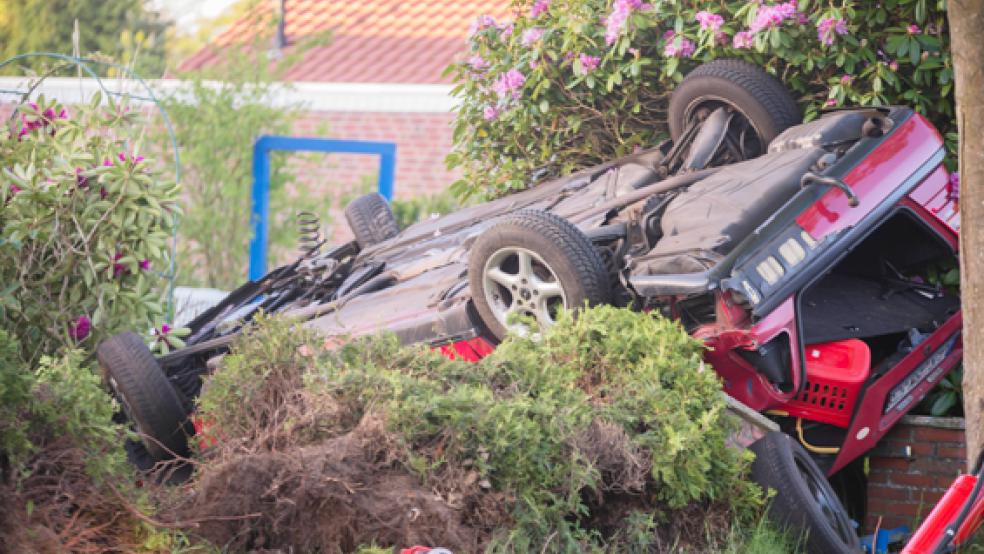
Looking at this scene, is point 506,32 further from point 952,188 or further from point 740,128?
point 952,188

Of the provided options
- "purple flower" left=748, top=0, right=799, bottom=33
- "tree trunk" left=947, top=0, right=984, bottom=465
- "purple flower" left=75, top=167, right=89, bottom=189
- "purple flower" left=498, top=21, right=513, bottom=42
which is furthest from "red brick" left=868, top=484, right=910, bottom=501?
A: "purple flower" left=75, top=167, right=89, bottom=189

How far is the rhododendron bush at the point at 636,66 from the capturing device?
21.4 feet

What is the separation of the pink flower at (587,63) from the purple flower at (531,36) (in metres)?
0.41

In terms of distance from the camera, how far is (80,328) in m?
6.86

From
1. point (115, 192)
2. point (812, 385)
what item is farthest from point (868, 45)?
point (115, 192)

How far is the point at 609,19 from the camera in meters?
7.27

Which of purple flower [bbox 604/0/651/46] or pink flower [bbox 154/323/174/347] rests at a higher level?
purple flower [bbox 604/0/651/46]

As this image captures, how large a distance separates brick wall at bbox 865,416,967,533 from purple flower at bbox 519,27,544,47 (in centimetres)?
314

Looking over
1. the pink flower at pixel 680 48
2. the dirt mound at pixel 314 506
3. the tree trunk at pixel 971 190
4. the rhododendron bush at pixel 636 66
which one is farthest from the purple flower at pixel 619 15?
the dirt mound at pixel 314 506

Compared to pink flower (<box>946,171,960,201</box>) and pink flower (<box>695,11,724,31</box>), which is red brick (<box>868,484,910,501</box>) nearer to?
pink flower (<box>946,171,960,201</box>)

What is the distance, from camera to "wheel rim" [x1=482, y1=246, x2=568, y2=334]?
217 inches

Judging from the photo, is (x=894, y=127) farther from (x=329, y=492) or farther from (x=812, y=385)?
(x=329, y=492)

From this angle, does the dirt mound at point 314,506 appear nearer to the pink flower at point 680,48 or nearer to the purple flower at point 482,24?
the pink flower at point 680,48

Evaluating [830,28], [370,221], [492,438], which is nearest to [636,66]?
[830,28]
